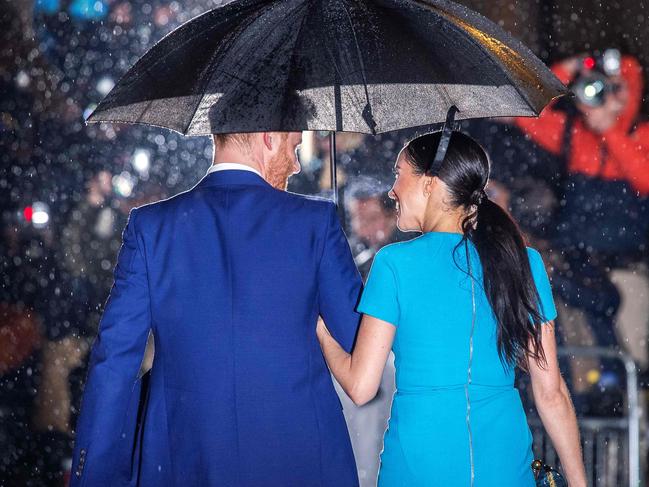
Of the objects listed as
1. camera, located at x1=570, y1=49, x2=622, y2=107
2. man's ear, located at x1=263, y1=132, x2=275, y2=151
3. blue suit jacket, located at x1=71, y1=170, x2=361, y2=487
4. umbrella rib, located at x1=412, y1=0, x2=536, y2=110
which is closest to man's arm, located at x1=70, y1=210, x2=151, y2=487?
blue suit jacket, located at x1=71, y1=170, x2=361, y2=487

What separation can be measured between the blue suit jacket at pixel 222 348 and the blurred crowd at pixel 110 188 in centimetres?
547

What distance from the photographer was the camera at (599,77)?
8.12 meters

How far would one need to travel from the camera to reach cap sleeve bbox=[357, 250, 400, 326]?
207 centimetres

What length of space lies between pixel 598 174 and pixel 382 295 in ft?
21.5

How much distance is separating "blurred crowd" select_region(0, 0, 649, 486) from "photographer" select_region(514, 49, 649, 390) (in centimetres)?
1

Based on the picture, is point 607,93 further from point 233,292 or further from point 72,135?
point 233,292

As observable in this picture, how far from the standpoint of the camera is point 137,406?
2102 mm

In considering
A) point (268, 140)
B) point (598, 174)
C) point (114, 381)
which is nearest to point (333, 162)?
point (268, 140)

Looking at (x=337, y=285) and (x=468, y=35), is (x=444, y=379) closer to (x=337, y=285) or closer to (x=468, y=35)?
(x=337, y=285)

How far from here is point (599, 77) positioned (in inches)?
321

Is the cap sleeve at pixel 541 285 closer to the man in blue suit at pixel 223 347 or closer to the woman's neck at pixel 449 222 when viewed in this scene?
the woman's neck at pixel 449 222

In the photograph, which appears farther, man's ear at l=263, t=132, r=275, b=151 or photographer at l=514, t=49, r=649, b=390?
photographer at l=514, t=49, r=649, b=390

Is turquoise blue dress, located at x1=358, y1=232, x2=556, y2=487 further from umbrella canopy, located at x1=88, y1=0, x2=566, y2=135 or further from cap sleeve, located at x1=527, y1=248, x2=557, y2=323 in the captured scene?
umbrella canopy, located at x1=88, y1=0, x2=566, y2=135

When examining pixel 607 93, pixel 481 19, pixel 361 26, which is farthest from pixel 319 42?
pixel 607 93
